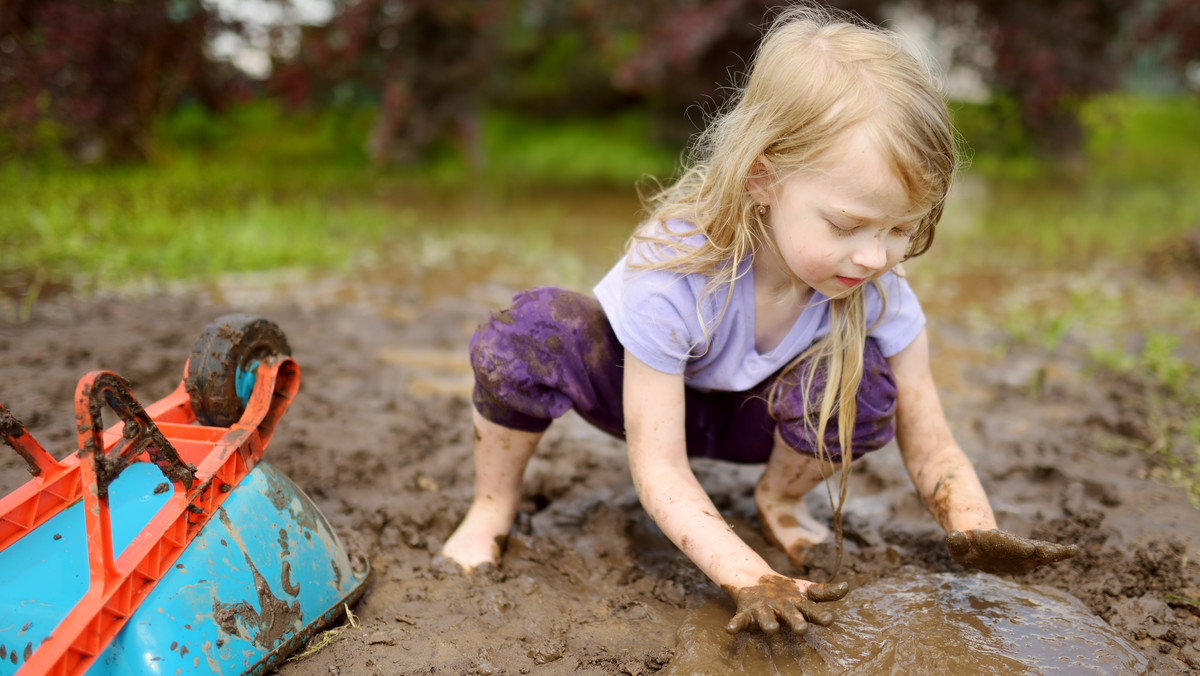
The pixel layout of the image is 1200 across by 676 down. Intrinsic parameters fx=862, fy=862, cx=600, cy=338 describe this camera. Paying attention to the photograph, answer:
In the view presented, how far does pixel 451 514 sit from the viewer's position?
80.1 inches

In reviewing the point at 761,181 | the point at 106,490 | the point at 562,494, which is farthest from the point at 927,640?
the point at 106,490

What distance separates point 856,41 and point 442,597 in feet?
4.27

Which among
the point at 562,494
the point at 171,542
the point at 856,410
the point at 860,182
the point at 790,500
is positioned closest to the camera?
the point at 171,542

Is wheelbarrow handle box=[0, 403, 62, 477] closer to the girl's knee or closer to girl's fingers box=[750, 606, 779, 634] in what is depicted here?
girl's fingers box=[750, 606, 779, 634]

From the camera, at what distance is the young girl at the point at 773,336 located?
1452mm

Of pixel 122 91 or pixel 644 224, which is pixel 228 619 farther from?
pixel 122 91

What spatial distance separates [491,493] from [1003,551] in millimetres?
1032

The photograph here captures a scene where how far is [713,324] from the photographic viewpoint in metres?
1.66

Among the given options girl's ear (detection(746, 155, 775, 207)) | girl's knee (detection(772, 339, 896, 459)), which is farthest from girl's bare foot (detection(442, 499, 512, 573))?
girl's ear (detection(746, 155, 775, 207))

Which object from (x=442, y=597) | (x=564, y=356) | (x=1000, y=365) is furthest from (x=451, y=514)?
(x=1000, y=365)

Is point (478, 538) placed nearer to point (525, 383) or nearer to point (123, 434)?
point (525, 383)

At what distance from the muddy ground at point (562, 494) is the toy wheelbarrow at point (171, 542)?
0.50ft

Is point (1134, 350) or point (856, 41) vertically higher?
point (856, 41)

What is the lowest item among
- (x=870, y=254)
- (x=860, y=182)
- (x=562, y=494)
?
(x=562, y=494)
